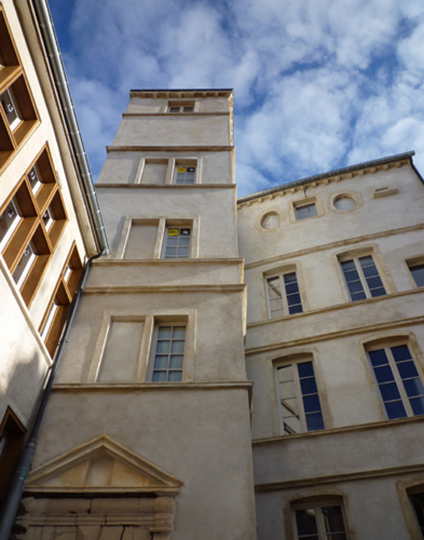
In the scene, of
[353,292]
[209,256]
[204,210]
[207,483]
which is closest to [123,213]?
[204,210]

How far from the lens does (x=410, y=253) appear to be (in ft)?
48.5

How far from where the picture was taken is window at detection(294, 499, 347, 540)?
10.0 meters

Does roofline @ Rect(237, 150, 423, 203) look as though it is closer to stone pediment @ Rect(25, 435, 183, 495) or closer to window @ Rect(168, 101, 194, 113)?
window @ Rect(168, 101, 194, 113)

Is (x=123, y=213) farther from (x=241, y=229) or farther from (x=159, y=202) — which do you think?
(x=241, y=229)

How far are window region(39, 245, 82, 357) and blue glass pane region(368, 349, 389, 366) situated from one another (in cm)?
790

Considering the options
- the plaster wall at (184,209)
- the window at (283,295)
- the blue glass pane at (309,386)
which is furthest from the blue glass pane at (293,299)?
the plaster wall at (184,209)

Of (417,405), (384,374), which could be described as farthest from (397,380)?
(417,405)

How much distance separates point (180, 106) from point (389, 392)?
1623cm

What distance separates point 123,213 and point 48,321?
16.9 feet

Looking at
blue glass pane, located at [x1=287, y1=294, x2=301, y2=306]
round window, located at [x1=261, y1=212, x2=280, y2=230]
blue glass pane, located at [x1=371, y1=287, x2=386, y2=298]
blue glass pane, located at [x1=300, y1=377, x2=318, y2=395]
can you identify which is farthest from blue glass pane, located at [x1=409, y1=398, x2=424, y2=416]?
round window, located at [x1=261, y1=212, x2=280, y2=230]

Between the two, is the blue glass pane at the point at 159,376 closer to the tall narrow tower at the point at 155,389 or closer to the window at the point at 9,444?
the tall narrow tower at the point at 155,389

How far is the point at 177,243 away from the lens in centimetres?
1381

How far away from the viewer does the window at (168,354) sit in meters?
10.2

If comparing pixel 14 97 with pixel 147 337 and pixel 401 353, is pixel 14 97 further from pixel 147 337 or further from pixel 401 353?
pixel 401 353
